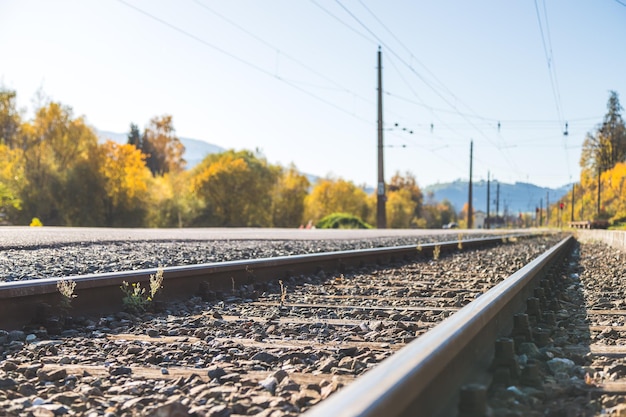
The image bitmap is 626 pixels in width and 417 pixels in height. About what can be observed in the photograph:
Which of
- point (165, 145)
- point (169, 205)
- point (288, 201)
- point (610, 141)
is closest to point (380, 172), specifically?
point (169, 205)

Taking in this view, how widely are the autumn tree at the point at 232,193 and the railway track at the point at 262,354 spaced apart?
60.4 meters

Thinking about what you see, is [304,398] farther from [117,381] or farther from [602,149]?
[602,149]

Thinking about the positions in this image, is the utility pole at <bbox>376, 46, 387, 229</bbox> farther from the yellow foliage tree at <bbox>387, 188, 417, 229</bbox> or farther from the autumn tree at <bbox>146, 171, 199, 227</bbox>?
the yellow foliage tree at <bbox>387, 188, 417, 229</bbox>

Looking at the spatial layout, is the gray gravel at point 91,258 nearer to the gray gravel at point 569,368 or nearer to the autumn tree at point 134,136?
the gray gravel at point 569,368

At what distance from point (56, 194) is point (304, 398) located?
51059mm

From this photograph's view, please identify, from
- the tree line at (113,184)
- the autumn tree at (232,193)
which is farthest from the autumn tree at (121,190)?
the autumn tree at (232,193)

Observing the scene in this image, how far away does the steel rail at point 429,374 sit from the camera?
163 cm

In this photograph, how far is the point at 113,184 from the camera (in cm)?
5431

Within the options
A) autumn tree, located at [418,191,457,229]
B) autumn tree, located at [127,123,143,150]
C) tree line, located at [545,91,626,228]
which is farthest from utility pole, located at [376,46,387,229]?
autumn tree, located at [418,191,457,229]

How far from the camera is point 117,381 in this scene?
2822mm

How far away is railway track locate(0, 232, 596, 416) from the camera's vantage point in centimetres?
214

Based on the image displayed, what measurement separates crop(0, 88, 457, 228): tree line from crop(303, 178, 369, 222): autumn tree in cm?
1285

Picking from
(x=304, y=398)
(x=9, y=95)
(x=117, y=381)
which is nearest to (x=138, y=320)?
(x=117, y=381)

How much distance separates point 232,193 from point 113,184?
1598 centimetres
